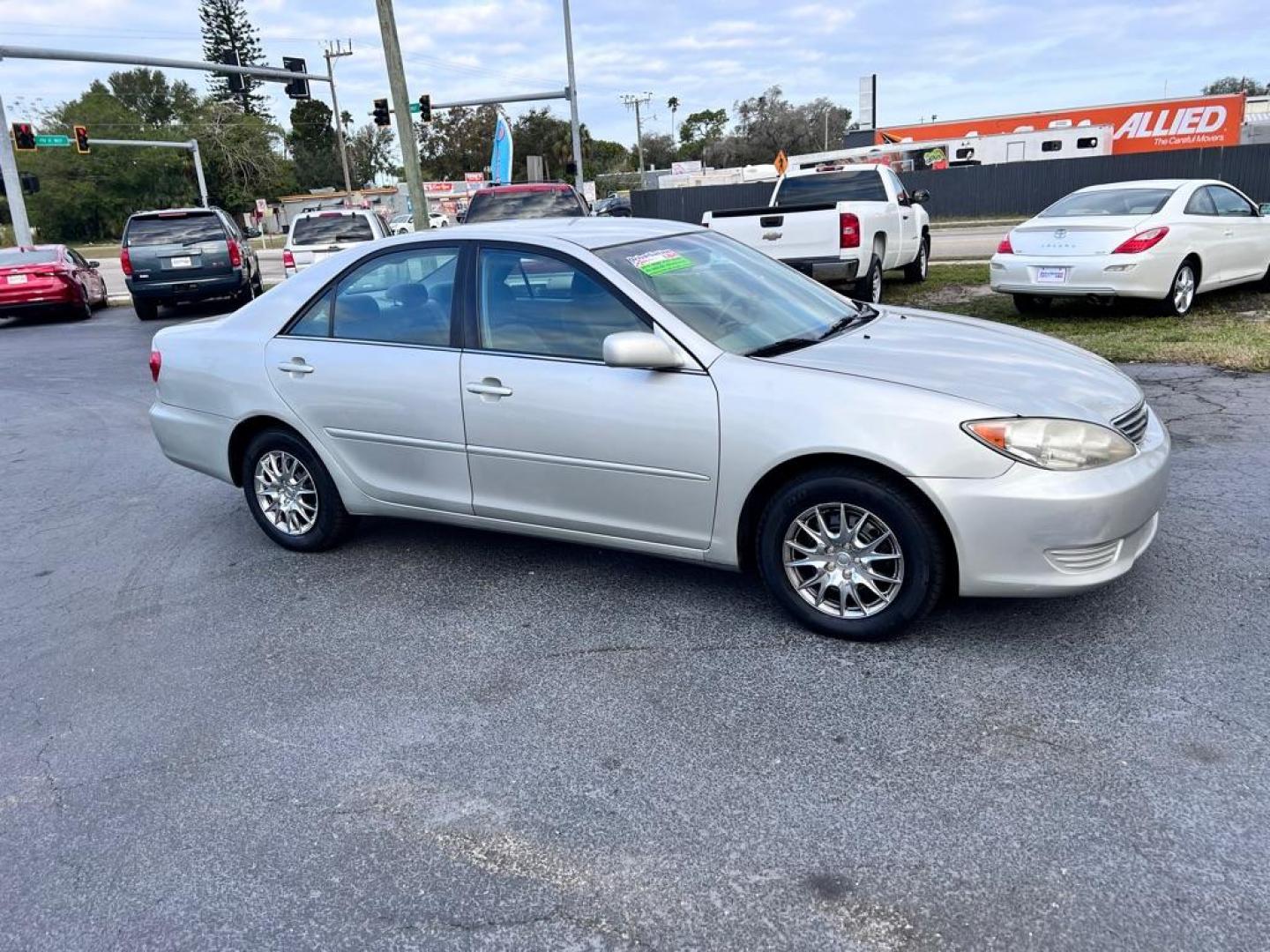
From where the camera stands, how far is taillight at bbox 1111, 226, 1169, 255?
947 centimetres

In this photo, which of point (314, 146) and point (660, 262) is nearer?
point (660, 262)

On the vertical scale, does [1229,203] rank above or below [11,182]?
below

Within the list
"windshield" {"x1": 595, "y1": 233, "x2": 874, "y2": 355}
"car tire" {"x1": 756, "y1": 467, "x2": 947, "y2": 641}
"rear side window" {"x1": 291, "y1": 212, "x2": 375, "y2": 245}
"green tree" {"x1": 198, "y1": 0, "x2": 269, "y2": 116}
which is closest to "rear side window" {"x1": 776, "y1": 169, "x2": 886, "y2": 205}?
"rear side window" {"x1": 291, "y1": 212, "x2": 375, "y2": 245}

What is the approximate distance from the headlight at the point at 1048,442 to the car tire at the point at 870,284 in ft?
28.6

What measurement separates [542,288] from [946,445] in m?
1.86

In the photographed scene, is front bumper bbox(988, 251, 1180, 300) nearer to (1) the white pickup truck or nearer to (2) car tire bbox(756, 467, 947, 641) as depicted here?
(1) the white pickup truck

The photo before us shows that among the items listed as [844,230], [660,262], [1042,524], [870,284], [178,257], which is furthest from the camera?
[178,257]

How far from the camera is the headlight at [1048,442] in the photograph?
3.44m

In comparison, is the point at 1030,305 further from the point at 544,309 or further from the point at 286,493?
the point at 286,493

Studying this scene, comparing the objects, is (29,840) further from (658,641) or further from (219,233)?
(219,233)

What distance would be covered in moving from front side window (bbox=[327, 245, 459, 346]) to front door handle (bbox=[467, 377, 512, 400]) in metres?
A: 0.28

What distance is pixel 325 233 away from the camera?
16.8 metres

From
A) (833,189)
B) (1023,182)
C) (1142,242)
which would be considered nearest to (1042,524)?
(1142,242)

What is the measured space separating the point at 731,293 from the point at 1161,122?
39789mm
